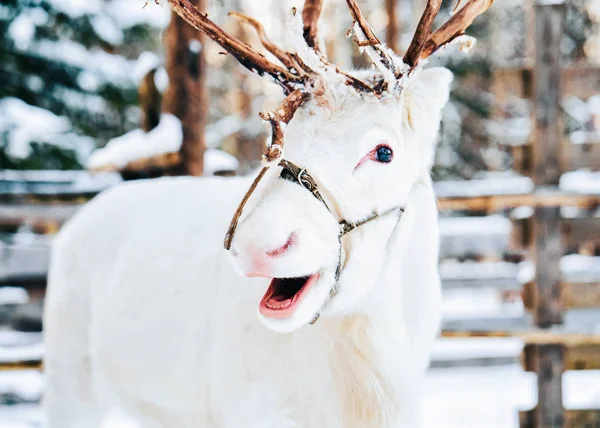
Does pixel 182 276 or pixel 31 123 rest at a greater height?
pixel 31 123

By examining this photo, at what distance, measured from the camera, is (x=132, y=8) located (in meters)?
9.34

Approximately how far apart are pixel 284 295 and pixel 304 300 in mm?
83

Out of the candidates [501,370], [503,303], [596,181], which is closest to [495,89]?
[596,181]

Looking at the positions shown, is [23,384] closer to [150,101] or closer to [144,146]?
[144,146]

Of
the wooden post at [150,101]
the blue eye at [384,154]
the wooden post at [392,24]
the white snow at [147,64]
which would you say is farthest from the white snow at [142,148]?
the wooden post at [392,24]

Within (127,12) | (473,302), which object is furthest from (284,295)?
(473,302)

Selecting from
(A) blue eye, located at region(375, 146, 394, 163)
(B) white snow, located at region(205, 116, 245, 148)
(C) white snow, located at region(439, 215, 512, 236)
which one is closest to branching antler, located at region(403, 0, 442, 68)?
(A) blue eye, located at region(375, 146, 394, 163)

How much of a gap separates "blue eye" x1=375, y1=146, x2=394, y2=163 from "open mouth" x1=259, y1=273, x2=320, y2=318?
1.28 ft

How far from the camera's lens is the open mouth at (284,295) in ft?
5.18

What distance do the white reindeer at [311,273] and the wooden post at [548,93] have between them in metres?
2.77

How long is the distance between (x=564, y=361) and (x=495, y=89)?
6.59 feet

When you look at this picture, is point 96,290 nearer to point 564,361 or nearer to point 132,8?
point 564,361

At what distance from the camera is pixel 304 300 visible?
160 cm

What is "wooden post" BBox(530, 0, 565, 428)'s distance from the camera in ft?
14.9
